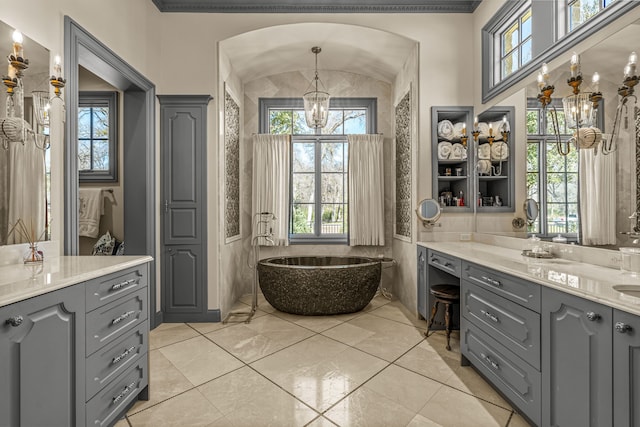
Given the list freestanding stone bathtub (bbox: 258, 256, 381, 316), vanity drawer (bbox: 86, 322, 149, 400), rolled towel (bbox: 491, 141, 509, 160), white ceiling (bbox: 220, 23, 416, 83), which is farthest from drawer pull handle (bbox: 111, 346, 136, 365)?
rolled towel (bbox: 491, 141, 509, 160)

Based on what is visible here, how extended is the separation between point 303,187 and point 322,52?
179 centimetres

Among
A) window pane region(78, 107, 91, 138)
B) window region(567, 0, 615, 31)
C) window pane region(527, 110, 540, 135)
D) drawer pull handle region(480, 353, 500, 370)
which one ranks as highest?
window region(567, 0, 615, 31)

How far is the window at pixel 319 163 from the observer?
4770 mm

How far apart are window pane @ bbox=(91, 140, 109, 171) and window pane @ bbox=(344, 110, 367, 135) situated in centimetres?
310

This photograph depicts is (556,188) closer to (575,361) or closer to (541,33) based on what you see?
(541,33)

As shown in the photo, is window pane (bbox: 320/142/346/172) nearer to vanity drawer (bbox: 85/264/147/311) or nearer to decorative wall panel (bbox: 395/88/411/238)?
decorative wall panel (bbox: 395/88/411/238)

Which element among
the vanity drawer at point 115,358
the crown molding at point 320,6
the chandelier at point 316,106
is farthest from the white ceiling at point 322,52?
the vanity drawer at point 115,358

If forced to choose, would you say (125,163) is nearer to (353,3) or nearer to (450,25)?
(353,3)

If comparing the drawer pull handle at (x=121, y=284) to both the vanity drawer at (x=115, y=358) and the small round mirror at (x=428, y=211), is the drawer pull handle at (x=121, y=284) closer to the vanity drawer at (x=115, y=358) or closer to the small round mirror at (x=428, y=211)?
the vanity drawer at (x=115, y=358)

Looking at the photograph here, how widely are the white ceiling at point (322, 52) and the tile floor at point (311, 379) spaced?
10.1ft

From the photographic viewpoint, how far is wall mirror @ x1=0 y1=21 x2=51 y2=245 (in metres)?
1.75

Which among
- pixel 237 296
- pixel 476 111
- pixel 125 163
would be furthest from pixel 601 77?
pixel 237 296

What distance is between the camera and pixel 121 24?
2.93 meters

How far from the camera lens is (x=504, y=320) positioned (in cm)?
196
